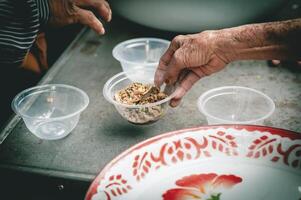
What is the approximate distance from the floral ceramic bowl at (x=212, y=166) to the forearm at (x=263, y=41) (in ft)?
1.10

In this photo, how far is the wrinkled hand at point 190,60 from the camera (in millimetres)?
1271

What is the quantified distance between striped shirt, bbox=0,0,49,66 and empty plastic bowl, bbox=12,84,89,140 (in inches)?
5.2

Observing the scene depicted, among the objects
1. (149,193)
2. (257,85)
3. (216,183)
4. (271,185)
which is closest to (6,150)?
(149,193)

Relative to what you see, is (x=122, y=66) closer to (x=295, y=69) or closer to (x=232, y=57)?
(x=232, y=57)

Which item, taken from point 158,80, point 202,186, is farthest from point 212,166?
point 158,80

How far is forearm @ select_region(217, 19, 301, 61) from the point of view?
3.94ft

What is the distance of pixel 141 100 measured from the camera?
128 cm

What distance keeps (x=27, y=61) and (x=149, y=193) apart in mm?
1194

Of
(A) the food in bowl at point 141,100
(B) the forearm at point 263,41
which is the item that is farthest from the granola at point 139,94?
(B) the forearm at point 263,41

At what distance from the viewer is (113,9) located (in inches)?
69.4

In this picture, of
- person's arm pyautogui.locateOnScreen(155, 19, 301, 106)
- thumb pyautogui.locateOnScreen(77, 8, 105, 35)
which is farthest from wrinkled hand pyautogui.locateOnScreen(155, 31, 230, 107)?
thumb pyautogui.locateOnScreen(77, 8, 105, 35)

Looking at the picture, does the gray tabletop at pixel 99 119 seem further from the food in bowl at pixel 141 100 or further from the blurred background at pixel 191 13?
the blurred background at pixel 191 13

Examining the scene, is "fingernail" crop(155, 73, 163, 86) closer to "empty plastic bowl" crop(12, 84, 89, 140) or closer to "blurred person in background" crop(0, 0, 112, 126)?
"empty plastic bowl" crop(12, 84, 89, 140)

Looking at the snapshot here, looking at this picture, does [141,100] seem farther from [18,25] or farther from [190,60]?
[18,25]
